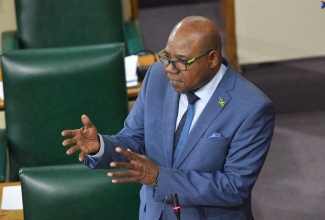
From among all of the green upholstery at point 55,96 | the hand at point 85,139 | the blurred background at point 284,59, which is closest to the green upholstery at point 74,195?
the hand at point 85,139

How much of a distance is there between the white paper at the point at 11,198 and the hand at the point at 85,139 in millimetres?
580

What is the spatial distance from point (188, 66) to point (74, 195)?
72cm

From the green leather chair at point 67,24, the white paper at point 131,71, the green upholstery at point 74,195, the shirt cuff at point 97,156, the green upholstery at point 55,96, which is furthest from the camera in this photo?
the green leather chair at point 67,24

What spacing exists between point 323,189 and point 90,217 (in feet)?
6.48

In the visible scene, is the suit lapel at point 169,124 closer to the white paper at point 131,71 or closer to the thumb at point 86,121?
the thumb at point 86,121

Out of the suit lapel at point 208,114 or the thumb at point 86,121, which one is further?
the suit lapel at point 208,114

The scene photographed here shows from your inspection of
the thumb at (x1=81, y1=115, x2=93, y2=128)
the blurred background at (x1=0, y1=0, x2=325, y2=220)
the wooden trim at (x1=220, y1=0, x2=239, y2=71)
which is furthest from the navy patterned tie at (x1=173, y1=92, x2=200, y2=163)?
the wooden trim at (x1=220, y1=0, x2=239, y2=71)

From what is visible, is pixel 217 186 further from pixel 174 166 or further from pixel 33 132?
pixel 33 132

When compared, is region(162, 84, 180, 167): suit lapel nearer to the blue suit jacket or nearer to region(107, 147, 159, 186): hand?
the blue suit jacket

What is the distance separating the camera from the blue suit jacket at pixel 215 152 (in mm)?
2787

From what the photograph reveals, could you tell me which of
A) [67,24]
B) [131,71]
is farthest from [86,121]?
[67,24]

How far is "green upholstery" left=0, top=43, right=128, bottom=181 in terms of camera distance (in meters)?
3.87

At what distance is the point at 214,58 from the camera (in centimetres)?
277

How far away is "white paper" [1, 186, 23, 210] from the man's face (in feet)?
2.94
